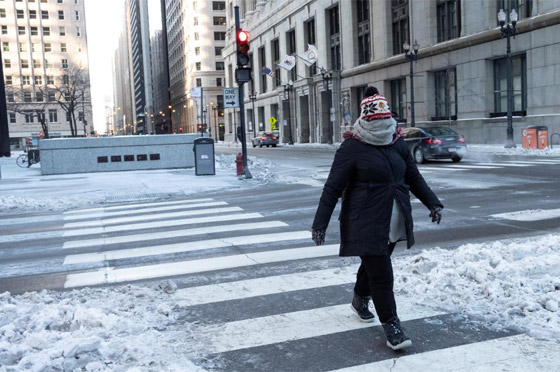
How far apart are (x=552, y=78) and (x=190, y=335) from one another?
3266 centimetres

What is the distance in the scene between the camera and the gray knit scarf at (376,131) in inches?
168

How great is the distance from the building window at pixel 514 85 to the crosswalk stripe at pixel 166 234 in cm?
2949

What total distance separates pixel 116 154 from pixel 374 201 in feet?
74.2

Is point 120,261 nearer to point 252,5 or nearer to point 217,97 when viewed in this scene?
point 252,5

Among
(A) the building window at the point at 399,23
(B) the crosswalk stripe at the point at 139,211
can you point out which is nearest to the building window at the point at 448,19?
(A) the building window at the point at 399,23

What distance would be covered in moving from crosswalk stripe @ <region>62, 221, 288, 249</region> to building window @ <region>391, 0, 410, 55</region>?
3953 cm

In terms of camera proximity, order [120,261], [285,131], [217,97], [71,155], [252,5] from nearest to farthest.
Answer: [120,261]
[71,155]
[285,131]
[252,5]
[217,97]

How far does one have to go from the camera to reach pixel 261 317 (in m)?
5.14

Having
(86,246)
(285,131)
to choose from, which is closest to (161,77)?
(285,131)

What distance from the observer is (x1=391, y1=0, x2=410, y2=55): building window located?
4672 centimetres

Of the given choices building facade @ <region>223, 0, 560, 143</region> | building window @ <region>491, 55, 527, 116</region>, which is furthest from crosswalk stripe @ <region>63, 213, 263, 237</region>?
building window @ <region>491, 55, 527, 116</region>

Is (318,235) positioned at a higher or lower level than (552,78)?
lower

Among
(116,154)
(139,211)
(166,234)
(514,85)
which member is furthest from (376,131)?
(514,85)

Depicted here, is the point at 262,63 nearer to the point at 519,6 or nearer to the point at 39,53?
the point at 519,6
